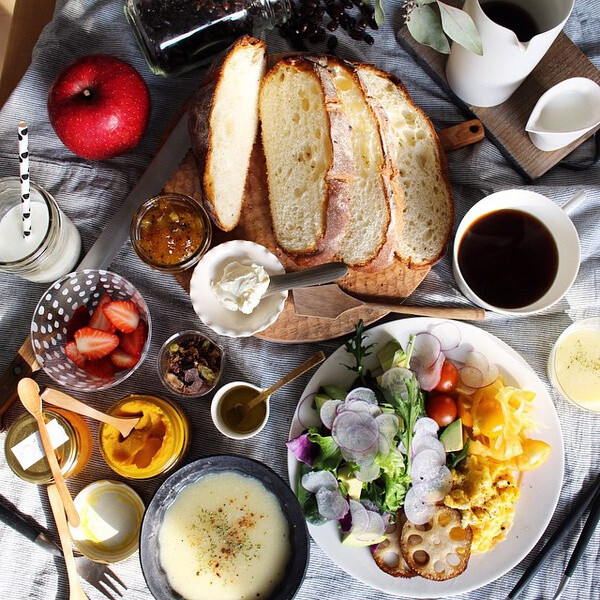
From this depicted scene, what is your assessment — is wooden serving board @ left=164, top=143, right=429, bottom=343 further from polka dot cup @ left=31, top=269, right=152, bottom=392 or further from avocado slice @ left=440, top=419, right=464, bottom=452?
avocado slice @ left=440, top=419, right=464, bottom=452

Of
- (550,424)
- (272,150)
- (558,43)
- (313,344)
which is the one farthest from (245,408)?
(558,43)

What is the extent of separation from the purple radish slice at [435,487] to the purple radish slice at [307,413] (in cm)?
28

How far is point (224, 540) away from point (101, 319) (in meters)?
0.60

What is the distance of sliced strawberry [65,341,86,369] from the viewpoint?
1.59 meters

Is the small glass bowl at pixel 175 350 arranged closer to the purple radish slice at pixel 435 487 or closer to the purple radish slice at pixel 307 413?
the purple radish slice at pixel 307 413

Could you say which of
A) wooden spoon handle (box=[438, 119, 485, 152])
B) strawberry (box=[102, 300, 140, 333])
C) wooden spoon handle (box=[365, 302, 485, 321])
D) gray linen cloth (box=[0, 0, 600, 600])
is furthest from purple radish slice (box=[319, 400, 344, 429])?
wooden spoon handle (box=[438, 119, 485, 152])

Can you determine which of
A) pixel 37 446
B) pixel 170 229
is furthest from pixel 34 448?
pixel 170 229

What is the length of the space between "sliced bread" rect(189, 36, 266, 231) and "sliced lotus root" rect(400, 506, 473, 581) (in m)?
0.86

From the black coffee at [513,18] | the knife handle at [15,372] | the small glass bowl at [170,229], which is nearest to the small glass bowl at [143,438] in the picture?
the knife handle at [15,372]

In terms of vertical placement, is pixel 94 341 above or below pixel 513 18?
below

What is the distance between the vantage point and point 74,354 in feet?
5.24

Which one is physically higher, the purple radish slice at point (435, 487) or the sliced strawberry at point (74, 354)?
the sliced strawberry at point (74, 354)

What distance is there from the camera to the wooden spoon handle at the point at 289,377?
156cm

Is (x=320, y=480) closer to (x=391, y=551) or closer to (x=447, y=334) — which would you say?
(x=391, y=551)
